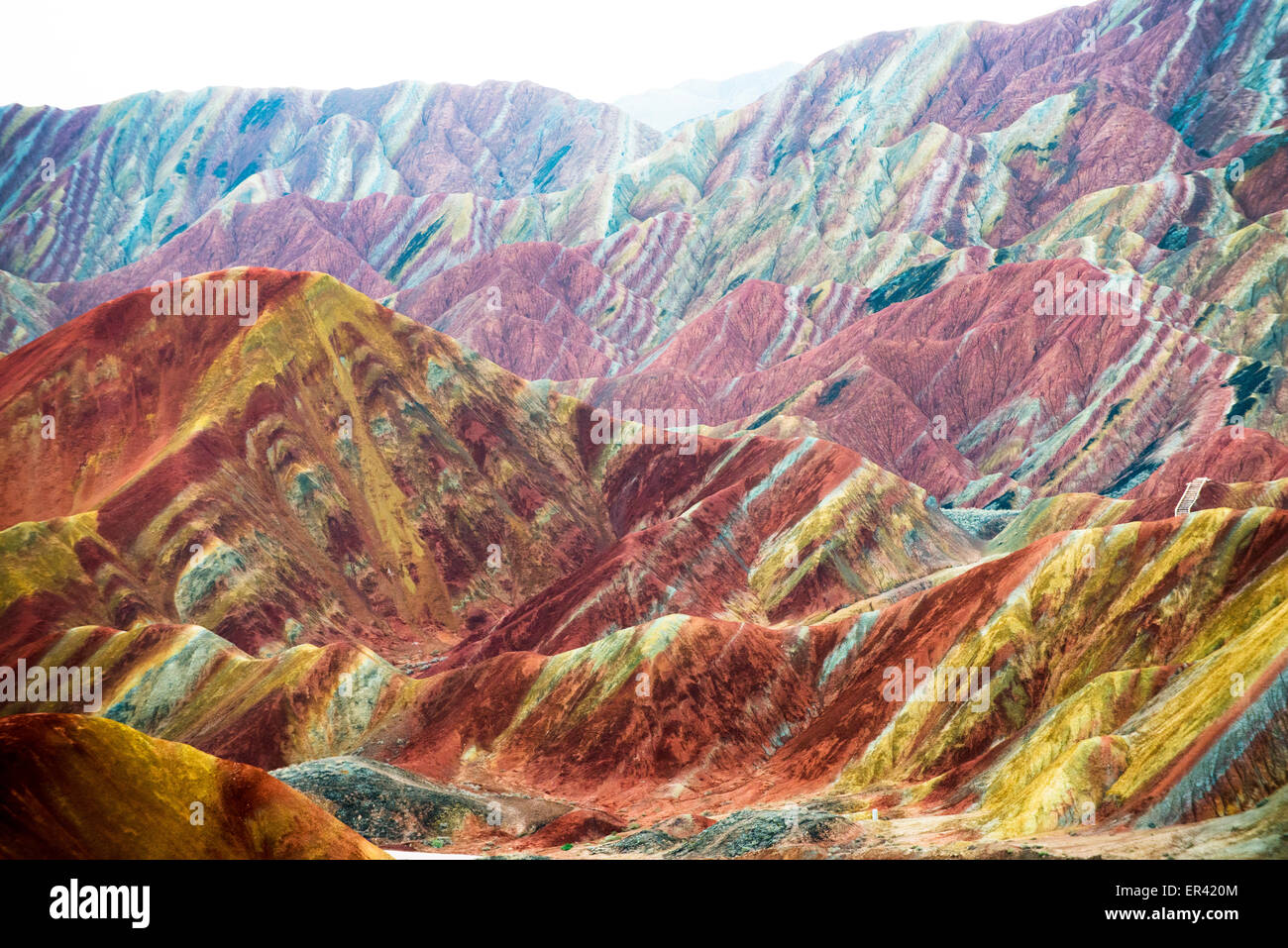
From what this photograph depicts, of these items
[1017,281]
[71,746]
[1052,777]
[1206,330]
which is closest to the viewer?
[71,746]

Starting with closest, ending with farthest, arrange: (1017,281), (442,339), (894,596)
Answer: (894,596) → (442,339) → (1017,281)

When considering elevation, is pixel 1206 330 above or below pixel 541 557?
above

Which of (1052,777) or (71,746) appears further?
(1052,777)
